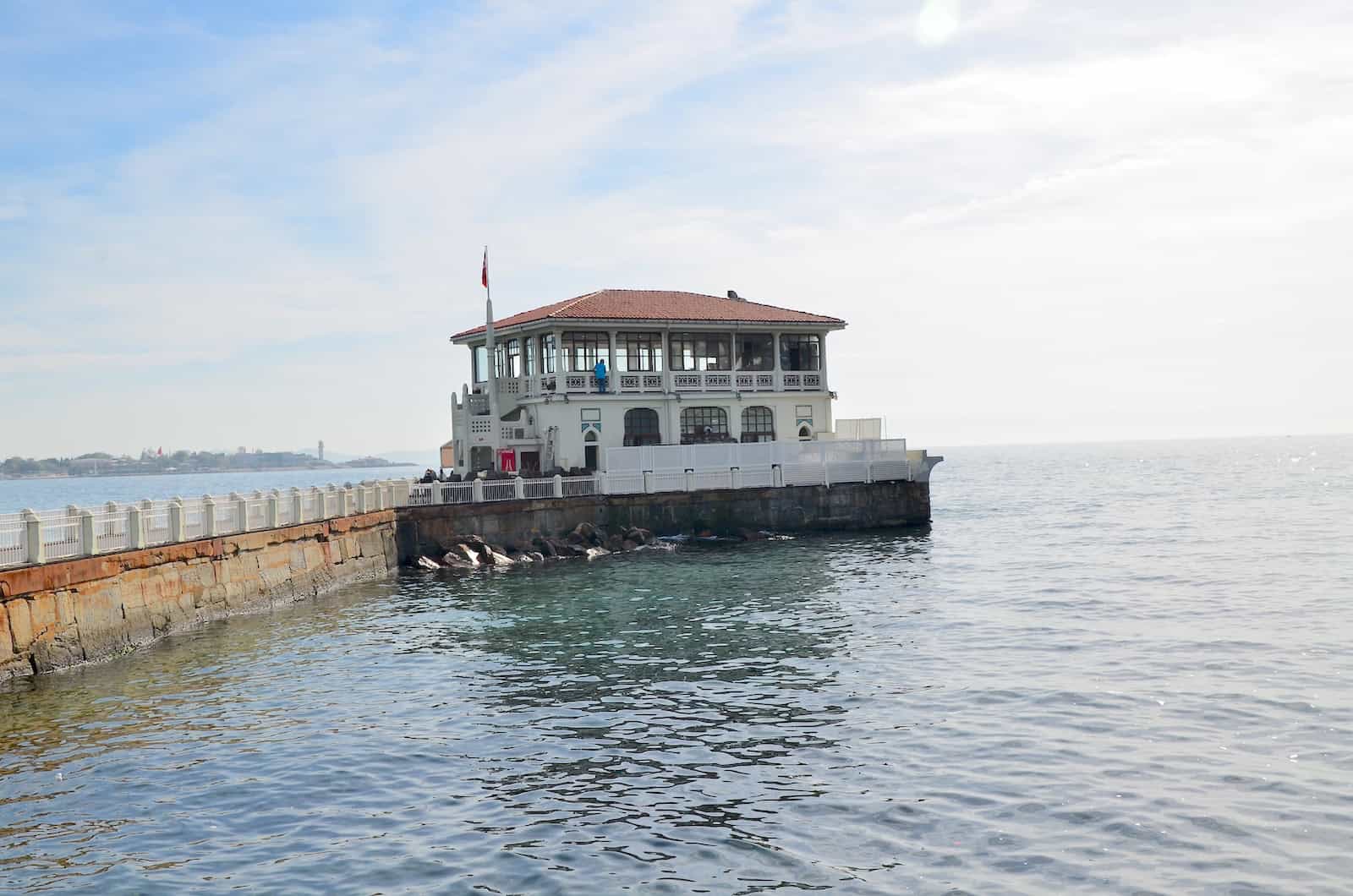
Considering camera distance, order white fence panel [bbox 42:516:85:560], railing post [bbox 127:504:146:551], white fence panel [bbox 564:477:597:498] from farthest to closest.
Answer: white fence panel [bbox 564:477:597:498] → railing post [bbox 127:504:146:551] → white fence panel [bbox 42:516:85:560]

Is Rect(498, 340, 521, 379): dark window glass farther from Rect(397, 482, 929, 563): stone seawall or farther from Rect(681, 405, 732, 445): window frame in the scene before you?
Rect(397, 482, 929, 563): stone seawall

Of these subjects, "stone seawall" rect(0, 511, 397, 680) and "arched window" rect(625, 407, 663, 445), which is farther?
"arched window" rect(625, 407, 663, 445)

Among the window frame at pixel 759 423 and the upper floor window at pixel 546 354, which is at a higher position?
the upper floor window at pixel 546 354

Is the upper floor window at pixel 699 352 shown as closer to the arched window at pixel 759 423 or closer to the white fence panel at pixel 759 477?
the arched window at pixel 759 423

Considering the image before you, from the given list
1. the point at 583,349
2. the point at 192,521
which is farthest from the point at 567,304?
the point at 192,521

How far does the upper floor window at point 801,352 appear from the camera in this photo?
54062 mm

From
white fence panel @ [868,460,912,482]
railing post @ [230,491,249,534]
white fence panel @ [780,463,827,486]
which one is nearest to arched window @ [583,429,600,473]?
white fence panel @ [780,463,827,486]

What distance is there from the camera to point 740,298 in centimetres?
5828

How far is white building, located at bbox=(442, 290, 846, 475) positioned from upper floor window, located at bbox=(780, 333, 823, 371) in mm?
41

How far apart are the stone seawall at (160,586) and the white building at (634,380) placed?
40.5ft

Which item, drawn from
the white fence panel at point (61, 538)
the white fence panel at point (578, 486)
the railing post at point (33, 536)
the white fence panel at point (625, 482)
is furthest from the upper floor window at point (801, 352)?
the railing post at point (33, 536)

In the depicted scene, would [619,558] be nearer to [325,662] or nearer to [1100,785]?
[325,662]

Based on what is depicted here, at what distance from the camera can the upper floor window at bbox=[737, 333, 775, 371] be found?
2106 inches

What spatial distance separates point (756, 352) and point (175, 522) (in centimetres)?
3176
